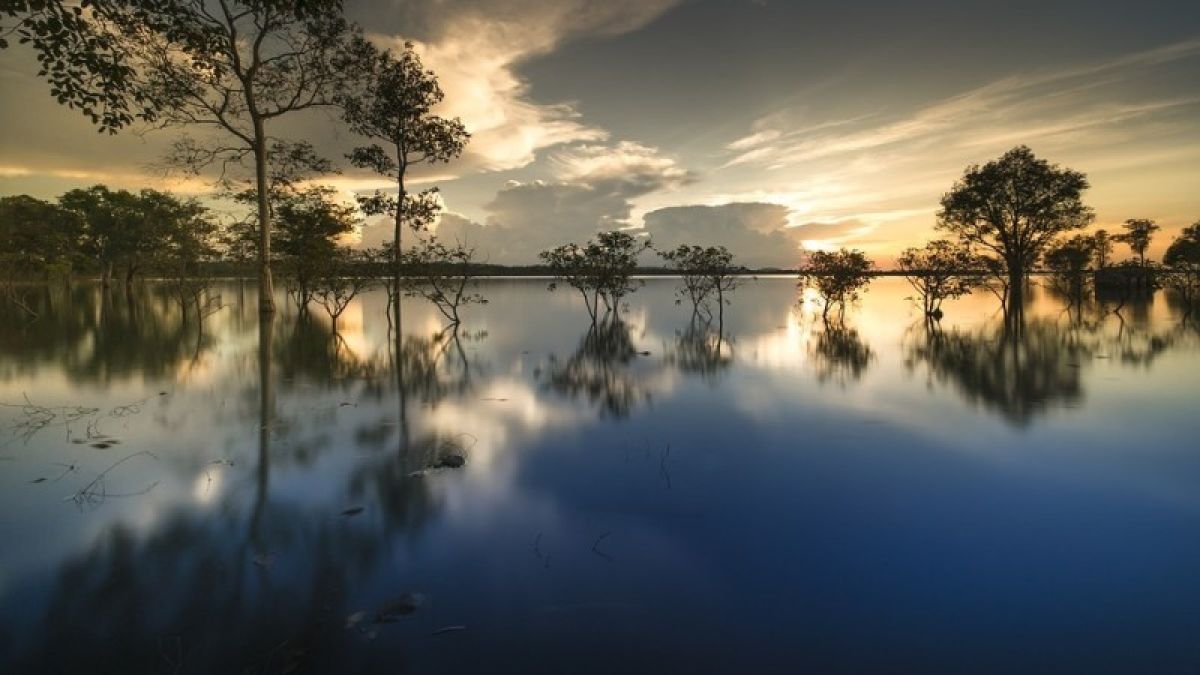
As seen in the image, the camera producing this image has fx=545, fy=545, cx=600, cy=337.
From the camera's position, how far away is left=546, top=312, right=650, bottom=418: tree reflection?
15359 mm

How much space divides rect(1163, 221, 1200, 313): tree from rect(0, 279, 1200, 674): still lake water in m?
53.0

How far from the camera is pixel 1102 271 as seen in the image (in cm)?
7769

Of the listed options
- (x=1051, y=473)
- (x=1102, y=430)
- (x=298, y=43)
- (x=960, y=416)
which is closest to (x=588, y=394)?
(x=960, y=416)

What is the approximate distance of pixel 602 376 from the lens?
19250 millimetres

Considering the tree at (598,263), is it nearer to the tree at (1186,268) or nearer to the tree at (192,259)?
the tree at (192,259)

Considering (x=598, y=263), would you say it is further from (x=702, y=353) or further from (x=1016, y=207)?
(x=1016, y=207)

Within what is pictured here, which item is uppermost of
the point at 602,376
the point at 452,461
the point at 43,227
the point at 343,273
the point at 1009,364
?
the point at 43,227

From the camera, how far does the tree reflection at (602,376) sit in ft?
50.4

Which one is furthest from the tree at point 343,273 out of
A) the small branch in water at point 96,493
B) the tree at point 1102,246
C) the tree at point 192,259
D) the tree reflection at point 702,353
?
the tree at point 1102,246

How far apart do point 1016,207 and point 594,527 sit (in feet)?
244

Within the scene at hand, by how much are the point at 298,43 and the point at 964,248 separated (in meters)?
47.2

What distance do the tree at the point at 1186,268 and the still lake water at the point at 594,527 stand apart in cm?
5298

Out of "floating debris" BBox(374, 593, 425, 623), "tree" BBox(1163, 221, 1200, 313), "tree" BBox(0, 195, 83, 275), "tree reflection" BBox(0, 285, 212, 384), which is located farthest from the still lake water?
"tree" BBox(0, 195, 83, 275)

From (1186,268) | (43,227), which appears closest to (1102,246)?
(1186,268)
